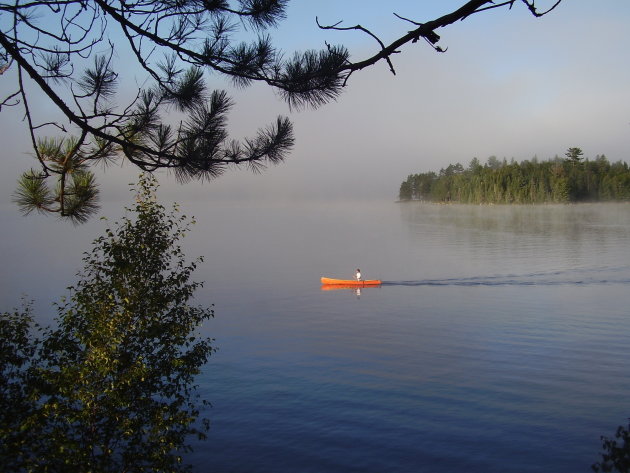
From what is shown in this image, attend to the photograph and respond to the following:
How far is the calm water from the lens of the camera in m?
14.0

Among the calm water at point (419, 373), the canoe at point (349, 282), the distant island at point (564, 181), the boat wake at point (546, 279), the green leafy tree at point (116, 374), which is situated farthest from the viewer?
the distant island at point (564, 181)

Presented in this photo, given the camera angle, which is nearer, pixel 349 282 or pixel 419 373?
pixel 419 373

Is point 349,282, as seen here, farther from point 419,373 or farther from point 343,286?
point 419,373

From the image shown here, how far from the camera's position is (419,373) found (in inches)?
785

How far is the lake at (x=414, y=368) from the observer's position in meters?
14.0

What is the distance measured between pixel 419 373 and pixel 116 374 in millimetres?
13271

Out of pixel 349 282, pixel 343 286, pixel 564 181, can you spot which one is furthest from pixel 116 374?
pixel 564 181

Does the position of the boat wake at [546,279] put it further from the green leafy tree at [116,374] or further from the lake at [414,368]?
the green leafy tree at [116,374]

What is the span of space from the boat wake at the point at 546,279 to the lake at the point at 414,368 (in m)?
0.14

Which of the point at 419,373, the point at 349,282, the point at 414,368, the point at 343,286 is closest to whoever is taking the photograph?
the point at 419,373

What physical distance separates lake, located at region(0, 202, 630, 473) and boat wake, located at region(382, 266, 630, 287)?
142 millimetres

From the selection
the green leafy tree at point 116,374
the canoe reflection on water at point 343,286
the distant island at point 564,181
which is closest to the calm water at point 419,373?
the canoe reflection on water at point 343,286

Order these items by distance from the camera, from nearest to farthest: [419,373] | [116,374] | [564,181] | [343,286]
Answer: [116,374], [419,373], [343,286], [564,181]

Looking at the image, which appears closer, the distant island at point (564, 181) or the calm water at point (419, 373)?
the calm water at point (419, 373)
